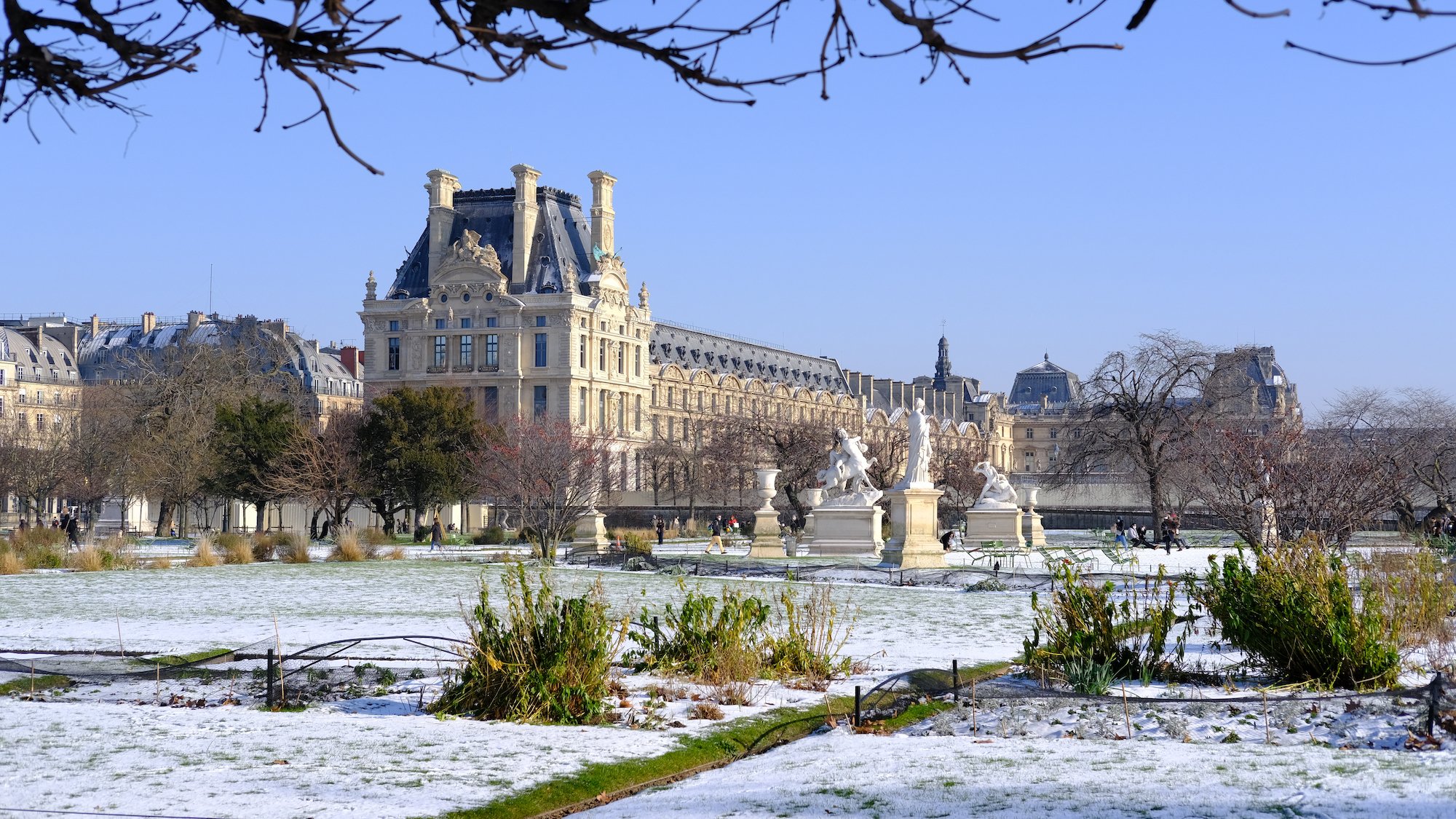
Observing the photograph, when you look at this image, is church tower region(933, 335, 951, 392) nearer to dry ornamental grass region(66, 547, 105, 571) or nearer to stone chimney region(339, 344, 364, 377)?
stone chimney region(339, 344, 364, 377)

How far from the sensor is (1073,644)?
12.5 m

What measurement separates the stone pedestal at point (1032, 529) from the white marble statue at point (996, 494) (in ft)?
5.05

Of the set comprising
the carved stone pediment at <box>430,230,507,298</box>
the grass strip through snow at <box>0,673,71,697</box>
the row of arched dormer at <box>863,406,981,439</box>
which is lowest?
the grass strip through snow at <box>0,673,71,697</box>

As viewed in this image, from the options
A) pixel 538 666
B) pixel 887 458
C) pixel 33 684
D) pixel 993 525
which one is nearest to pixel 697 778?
pixel 538 666

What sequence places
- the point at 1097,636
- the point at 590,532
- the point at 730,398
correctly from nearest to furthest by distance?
the point at 1097,636
the point at 590,532
the point at 730,398

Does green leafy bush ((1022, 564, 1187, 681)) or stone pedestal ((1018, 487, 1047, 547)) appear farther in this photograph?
stone pedestal ((1018, 487, 1047, 547))

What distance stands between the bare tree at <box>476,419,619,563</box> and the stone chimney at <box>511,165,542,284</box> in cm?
2480

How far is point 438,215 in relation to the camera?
95.3 meters

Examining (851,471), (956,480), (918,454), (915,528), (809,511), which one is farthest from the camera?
(956,480)

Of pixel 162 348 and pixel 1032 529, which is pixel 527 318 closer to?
pixel 162 348

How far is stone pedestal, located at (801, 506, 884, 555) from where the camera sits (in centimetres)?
3588

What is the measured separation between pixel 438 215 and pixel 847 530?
6404 cm

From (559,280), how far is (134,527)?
A: 3094cm

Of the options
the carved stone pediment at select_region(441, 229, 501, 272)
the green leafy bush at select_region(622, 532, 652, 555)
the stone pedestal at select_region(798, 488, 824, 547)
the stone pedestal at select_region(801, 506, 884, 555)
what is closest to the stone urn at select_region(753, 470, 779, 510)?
the stone pedestal at select_region(798, 488, 824, 547)
